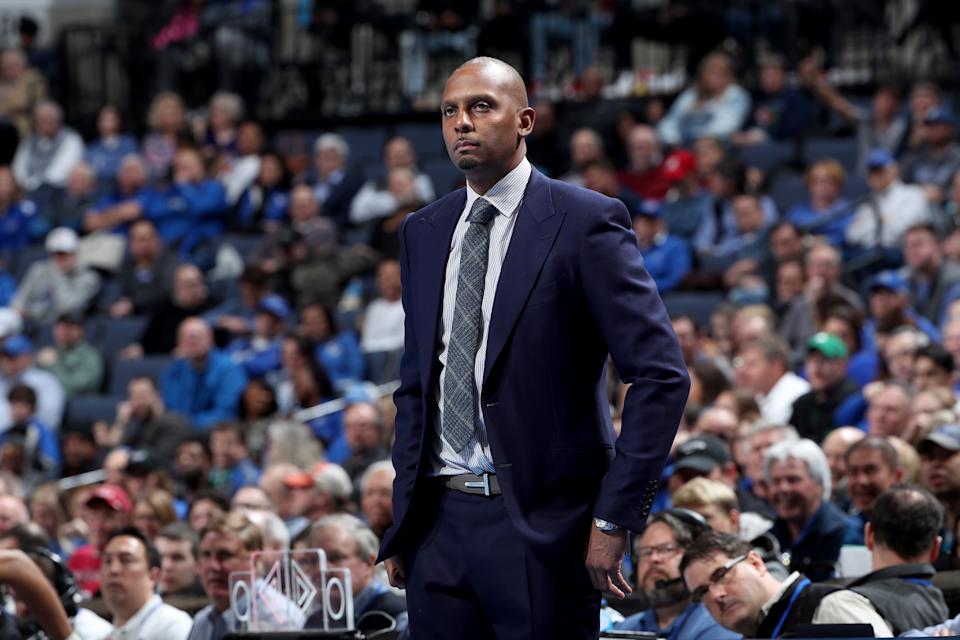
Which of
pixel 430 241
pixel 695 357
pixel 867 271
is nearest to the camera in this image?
pixel 430 241

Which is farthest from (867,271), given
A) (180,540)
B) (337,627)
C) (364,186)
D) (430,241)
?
(430,241)

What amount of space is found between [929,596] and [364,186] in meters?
9.35

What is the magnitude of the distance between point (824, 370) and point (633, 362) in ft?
19.1

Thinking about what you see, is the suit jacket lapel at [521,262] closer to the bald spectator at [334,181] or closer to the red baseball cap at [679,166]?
the red baseball cap at [679,166]

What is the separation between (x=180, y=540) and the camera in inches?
285

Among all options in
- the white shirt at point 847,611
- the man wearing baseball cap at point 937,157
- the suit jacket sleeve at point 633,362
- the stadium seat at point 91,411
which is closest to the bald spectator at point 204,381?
the stadium seat at point 91,411

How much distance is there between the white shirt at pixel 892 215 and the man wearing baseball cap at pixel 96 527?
5.62 m

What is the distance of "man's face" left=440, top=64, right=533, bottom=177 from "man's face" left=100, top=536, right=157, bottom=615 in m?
3.47

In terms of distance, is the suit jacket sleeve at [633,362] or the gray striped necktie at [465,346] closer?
the suit jacket sleeve at [633,362]

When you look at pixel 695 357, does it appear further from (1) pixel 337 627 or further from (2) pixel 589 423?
(2) pixel 589 423

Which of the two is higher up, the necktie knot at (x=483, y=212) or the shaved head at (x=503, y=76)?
the shaved head at (x=503, y=76)

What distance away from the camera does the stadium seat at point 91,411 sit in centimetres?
1227

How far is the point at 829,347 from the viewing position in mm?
8938

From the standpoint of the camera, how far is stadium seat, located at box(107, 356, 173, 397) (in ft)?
41.1
